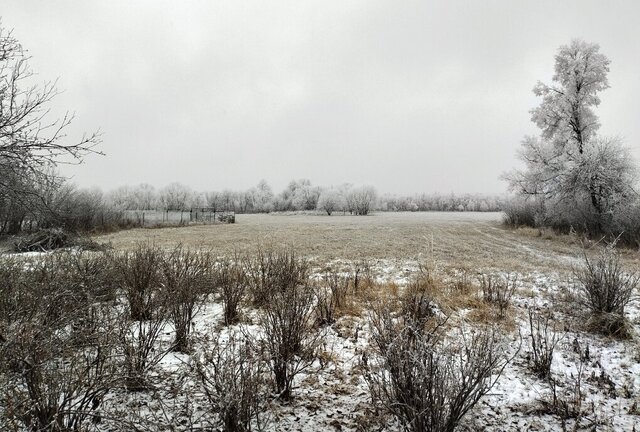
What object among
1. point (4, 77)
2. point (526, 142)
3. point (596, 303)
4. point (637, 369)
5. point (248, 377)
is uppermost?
point (526, 142)

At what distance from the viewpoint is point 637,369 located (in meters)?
4.14

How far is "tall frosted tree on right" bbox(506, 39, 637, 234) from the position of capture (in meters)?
19.4

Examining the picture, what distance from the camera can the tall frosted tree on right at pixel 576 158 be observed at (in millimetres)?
19391

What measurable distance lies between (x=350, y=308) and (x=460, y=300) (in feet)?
7.50

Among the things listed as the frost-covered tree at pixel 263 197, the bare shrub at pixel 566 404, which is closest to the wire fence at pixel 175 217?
the bare shrub at pixel 566 404

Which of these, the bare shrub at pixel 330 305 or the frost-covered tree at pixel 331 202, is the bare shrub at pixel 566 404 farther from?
the frost-covered tree at pixel 331 202

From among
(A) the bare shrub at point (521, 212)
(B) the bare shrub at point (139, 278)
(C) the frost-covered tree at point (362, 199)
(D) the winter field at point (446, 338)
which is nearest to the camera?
(D) the winter field at point (446, 338)

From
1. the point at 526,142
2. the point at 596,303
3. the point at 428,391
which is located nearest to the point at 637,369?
the point at 596,303

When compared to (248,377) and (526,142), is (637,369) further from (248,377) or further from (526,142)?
(526,142)

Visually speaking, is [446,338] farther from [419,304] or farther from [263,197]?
[263,197]

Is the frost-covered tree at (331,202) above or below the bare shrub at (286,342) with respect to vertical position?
above

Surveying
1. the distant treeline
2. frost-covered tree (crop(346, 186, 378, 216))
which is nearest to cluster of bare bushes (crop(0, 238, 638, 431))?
the distant treeline

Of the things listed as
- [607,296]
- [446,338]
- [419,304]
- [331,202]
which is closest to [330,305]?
[419,304]

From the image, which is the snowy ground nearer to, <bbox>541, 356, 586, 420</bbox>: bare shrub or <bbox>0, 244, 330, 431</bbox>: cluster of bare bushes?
<bbox>541, 356, 586, 420</bbox>: bare shrub
